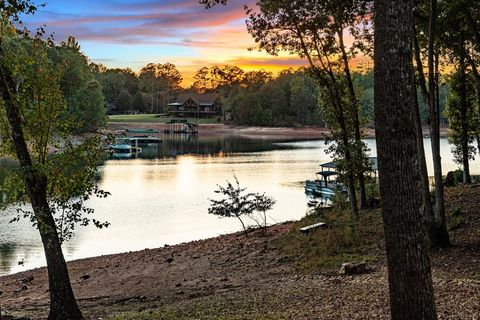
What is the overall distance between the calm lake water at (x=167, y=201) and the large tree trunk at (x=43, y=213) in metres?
11.3

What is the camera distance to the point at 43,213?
10.7 metres

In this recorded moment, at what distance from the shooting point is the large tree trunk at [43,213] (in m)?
10.7

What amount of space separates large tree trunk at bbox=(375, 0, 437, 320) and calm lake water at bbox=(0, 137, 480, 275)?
61.9 ft

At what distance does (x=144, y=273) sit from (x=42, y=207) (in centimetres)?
720

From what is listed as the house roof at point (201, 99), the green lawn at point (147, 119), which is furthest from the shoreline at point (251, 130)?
the house roof at point (201, 99)

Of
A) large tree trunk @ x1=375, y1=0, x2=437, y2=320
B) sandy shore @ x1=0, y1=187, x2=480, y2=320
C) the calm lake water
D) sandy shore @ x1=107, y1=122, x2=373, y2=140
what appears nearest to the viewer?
large tree trunk @ x1=375, y1=0, x2=437, y2=320

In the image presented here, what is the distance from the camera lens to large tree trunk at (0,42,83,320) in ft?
35.2

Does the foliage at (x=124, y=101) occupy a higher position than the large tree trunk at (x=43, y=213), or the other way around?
the foliage at (x=124, y=101)

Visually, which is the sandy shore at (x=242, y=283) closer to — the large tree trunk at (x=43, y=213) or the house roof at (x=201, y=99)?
the large tree trunk at (x=43, y=213)

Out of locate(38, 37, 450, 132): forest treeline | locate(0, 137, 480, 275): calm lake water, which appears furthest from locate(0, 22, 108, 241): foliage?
locate(38, 37, 450, 132): forest treeline

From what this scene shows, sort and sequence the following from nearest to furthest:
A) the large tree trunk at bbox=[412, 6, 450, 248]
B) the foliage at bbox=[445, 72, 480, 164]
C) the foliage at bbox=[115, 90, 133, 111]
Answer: the large tree trunk at bbox=[412, 6, 450, 248] < the foliage at bbox=[445, 72, 480, 164] < the foliage at bbox=[115, 90, 133, 111]

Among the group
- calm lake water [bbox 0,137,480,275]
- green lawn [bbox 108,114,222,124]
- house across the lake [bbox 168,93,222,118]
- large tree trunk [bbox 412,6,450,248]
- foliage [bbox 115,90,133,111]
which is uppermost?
foliage [bbox 115,90,133,111]

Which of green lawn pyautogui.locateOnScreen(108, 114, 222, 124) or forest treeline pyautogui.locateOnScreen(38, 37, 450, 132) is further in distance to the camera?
green lawn pyautogui.locateOnScreen(108, 114, 222, 124)

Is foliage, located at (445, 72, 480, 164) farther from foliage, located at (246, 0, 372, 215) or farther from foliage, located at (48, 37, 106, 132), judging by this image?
foliage, located at (48, 37, 106, 132)
